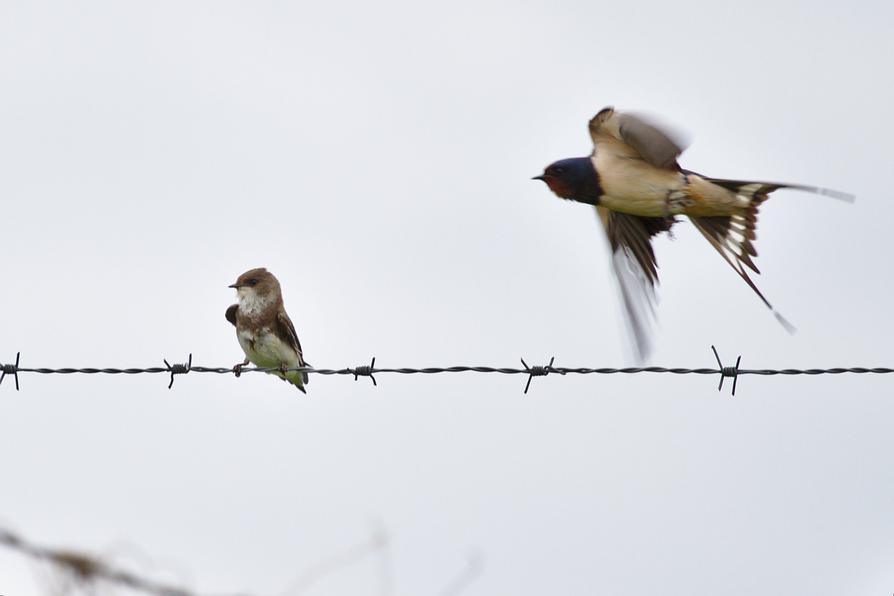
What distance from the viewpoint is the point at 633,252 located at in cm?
796

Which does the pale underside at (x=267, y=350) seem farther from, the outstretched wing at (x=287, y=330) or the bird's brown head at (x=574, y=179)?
the bird's brown head at (x=574, y=179)

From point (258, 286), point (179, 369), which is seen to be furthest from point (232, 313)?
point (179, 369)

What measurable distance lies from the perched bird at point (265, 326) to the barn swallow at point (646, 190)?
2.28 meters

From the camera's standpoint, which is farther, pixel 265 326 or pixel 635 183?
pixel 265 326

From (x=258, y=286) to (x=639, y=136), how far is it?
3.20 meters

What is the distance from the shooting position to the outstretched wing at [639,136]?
7.16 metres

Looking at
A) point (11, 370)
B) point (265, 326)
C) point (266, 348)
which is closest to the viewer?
point (11, 370)

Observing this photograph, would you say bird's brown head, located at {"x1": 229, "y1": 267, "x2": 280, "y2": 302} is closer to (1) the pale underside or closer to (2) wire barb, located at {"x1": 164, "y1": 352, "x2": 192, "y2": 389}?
(1) the pale underside

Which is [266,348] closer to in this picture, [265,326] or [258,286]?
[265,326]

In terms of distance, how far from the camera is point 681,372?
5.90 meters

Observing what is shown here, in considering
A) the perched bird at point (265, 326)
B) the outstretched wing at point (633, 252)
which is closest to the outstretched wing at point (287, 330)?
the perched bird at point (265, 326)

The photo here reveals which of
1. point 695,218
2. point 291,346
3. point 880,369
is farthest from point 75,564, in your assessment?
point 291,346

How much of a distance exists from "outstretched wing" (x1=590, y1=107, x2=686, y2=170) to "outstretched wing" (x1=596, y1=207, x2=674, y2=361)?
22.7 inches

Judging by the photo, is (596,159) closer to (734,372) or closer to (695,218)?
(695,218)
